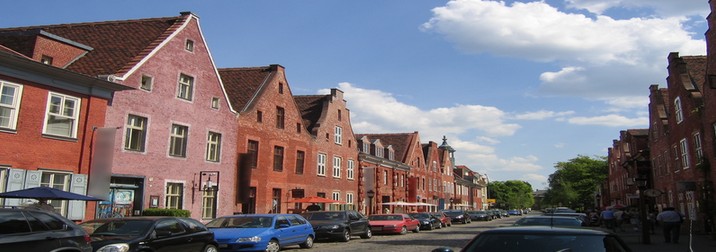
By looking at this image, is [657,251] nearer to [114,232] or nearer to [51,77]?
[114,232]

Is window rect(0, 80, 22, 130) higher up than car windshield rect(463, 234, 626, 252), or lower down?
higher up

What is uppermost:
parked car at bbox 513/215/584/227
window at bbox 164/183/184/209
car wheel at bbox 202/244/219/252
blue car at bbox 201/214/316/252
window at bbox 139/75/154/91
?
window at bbox 139/75/154/91

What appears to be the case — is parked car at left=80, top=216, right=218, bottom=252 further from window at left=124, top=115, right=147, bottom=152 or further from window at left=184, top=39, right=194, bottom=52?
window at left=184, top=39, right=194, bottom=52

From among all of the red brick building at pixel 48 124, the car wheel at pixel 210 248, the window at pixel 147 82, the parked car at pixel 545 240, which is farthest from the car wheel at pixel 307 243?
the parked car at pixel 545 240

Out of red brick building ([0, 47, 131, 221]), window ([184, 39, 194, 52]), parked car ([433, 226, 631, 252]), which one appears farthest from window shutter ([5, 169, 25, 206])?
parked car ([433, 226, 631, 252])

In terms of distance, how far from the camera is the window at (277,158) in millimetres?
31828

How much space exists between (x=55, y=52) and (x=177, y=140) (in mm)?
6147

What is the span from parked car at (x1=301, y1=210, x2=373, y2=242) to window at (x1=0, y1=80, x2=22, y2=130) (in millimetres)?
12214

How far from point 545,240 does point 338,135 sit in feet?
115

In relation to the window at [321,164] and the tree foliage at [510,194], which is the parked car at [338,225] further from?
the tree foliage at [510,194]

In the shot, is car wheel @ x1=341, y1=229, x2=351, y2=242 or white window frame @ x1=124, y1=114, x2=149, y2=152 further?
car wheel @ x1=341, y1=229, x2=351, y2=242

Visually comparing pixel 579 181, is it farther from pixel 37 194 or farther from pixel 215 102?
pixel 37 194

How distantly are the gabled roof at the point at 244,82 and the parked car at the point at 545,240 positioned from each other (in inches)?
971

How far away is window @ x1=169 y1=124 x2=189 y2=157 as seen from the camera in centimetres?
2375
